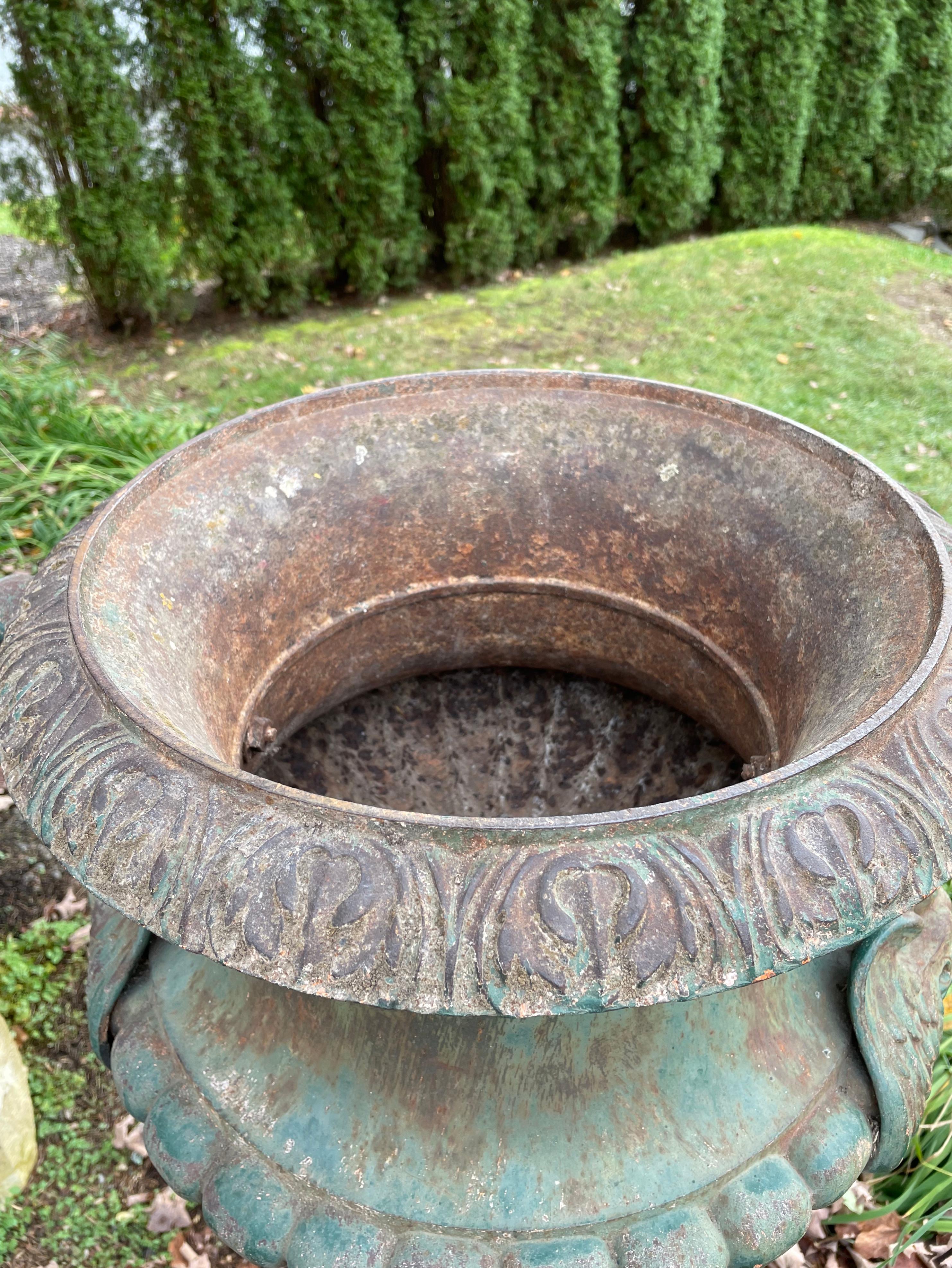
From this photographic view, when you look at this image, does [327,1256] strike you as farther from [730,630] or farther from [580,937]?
[730,630]

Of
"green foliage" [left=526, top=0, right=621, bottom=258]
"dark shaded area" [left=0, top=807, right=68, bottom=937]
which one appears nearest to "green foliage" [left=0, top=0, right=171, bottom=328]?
"green foliage" [left=526, top=0, right=621, bottom=258]

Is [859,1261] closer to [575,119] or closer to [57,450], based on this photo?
[57,450]

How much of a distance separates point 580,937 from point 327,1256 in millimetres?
693

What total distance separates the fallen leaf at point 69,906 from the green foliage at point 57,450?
1.29 m

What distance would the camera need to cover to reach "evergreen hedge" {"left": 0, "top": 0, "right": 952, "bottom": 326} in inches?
180

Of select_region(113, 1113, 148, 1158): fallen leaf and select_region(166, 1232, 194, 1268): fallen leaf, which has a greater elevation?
select_region(113, 1113, 148, 1158): fallen leaf

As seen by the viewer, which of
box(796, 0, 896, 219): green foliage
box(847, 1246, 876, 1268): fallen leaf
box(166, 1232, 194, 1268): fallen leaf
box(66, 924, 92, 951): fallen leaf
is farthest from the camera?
box(796, 0, 896, 219): green foliage

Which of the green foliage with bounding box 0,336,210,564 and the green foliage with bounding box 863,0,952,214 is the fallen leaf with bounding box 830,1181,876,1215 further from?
the green foliage with bounding box 863,0,952,214

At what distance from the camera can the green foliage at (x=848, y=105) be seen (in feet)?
20.3

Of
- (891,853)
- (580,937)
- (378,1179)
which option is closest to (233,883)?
(580,937)

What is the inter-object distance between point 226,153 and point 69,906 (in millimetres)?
3929

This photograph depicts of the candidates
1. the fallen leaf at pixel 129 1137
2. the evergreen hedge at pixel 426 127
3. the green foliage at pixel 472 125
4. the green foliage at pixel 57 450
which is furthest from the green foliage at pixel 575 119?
the fallen leaf at pixel 129 1137

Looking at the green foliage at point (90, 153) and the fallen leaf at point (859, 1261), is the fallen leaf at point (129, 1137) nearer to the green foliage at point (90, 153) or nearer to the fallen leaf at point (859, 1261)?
the fallen leaf at point (859, 1261)

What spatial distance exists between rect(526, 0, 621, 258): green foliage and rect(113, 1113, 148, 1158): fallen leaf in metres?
5.45
